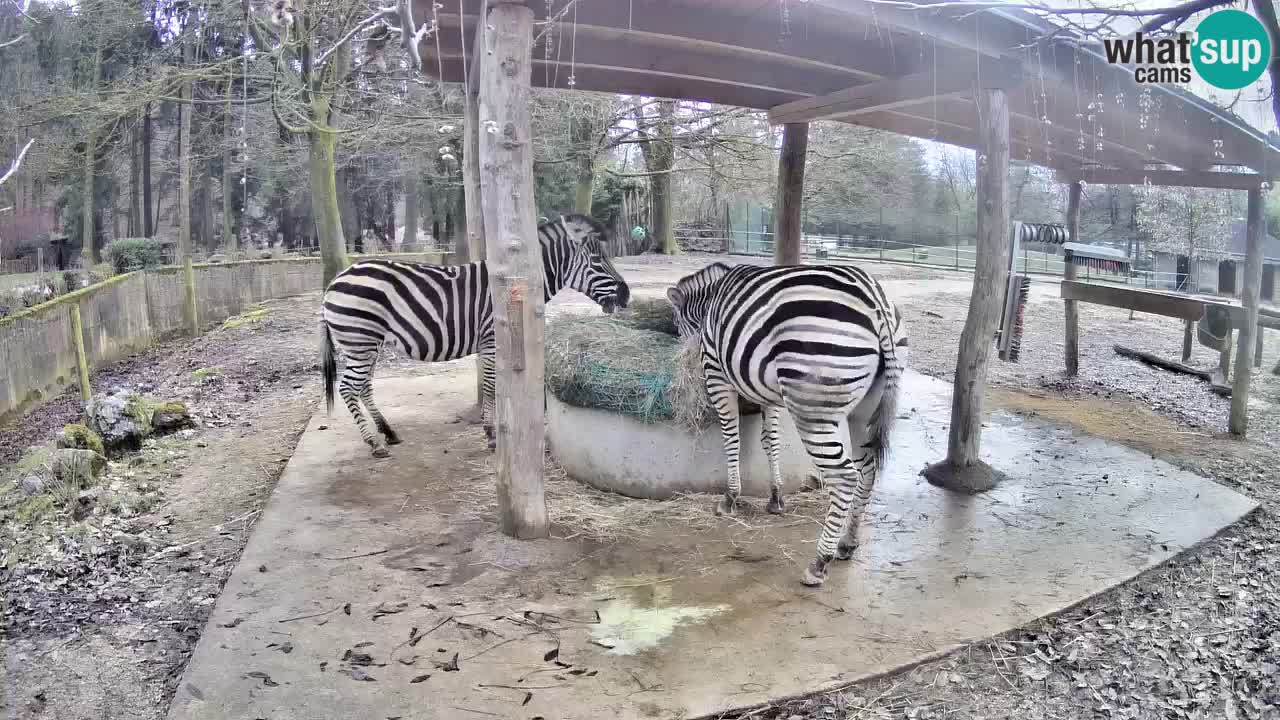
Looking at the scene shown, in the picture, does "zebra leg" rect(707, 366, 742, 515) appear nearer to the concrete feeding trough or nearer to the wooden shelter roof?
the concrete feeding trough

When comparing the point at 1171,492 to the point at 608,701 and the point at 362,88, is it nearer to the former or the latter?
the point at 608,701

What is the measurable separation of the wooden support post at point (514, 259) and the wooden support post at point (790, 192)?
13.2 feet

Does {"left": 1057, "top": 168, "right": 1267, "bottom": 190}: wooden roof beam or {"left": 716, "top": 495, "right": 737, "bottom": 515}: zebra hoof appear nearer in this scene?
{"left": 716, "top": 495, "right": 737, "bottom": 515}: zebra hoof

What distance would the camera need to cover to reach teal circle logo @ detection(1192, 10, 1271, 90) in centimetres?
381

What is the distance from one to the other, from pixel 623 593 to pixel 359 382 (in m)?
3.37

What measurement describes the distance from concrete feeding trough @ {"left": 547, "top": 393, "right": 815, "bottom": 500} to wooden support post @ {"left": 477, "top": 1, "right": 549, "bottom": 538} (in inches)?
35.1

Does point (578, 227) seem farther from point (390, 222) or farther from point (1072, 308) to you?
point (390, 222)

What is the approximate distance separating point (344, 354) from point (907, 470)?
4412 millimetres

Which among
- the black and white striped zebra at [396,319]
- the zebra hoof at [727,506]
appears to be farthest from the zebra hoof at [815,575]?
the black and white striped zebra at [396,319]

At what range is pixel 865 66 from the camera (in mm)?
5574

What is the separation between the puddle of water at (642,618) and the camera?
3344mm

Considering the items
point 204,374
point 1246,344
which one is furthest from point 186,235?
point 1246,344

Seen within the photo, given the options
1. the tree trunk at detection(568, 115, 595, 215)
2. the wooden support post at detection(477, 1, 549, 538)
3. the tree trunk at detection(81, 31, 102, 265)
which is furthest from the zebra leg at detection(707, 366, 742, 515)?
the tree trunk at detection(81, 31, 102, 265)

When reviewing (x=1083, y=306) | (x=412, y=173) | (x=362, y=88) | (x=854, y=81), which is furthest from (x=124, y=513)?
(x=412, y=173)
